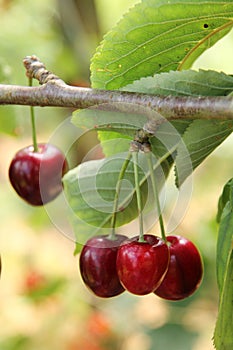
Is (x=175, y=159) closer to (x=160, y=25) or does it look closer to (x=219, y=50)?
(x=160, y=25)

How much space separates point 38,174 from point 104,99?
48 centimetres

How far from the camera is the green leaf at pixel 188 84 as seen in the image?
123 cm

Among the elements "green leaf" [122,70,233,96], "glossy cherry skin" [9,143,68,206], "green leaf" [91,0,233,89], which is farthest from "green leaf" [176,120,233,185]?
"glossy cherry skin" [9,143,68,206]

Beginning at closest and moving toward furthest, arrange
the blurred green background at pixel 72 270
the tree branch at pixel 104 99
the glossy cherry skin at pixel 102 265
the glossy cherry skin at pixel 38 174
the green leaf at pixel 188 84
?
the tree branch at pixel 104 99
the green leaf at pixel 188 84
the glossy cherry skin at pixel 102 265
the glossy cherry skin at pixel 38 174
the blurred green background at pixel 72 270

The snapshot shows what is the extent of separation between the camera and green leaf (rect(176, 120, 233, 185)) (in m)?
1.29

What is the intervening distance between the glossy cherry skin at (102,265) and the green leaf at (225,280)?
201 millimetres

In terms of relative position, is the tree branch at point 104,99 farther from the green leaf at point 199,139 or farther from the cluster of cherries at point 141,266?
the cluster of cherries at point 141,266

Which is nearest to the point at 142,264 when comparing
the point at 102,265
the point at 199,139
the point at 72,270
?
the point at 102,265

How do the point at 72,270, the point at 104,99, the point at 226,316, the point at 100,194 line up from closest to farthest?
the point at 104,99 < the point at 226,316 < the point at 100,194 < the point at 72,270

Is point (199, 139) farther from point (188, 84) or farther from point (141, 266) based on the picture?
point (141, 266)

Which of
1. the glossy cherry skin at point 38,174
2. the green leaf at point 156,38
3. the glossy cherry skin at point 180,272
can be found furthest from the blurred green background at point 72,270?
the green leaf at point 156,38

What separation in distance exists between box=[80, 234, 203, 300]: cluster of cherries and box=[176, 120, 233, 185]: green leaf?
16cm

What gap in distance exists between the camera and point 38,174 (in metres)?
1.63

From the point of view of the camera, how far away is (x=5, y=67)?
5.90 feet
